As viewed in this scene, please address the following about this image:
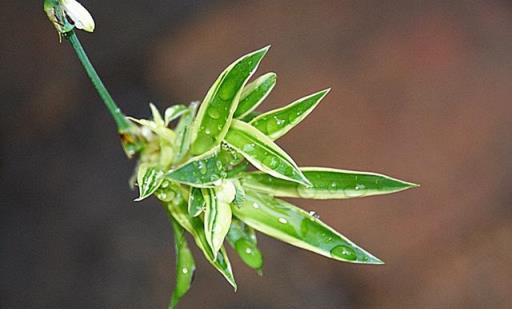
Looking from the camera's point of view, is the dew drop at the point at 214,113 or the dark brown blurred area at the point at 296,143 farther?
the dark brown blurred area at the point at 296,143

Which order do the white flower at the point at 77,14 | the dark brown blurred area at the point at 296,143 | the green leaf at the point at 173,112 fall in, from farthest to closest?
the dark brown blurred area at the point at 296,143 → the green leaf at the point at 173,112 → the white flower at the point at 77,14

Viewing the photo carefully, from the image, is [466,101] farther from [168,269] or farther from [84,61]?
[84,61]

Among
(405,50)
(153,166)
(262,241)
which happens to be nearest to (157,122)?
(153,166)

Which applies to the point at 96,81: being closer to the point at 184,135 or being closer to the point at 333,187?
the point at 184,135

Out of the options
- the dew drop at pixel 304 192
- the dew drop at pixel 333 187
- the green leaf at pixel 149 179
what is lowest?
the dew drop at pixel 333 187

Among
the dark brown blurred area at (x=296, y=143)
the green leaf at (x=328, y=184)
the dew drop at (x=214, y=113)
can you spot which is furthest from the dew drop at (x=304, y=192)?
the dark brown blurred area at (x=296, y=143)

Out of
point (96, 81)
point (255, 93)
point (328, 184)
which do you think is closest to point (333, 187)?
point (328, 184)

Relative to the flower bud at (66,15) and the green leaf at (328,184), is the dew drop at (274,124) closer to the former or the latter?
the green leaf at (328,184)
